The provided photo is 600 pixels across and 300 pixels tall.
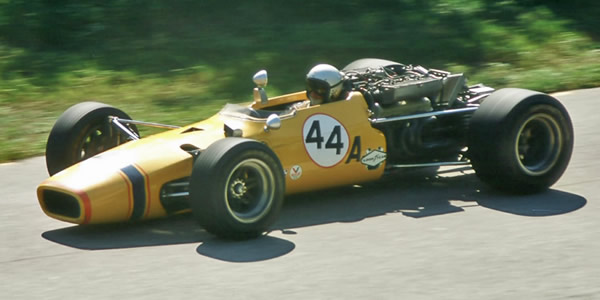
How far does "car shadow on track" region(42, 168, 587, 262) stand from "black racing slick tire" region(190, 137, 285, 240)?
15 centimetres

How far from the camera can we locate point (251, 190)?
7555 mm

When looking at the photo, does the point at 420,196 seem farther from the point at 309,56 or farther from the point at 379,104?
the point at 309,56

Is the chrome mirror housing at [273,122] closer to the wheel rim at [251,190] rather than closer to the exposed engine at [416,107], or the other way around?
the wheel rim at [251,190]

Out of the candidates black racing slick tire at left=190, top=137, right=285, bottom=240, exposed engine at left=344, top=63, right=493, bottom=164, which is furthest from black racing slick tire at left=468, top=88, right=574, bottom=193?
black racing slick tire at left=190, top=137, right=285, bottom=240

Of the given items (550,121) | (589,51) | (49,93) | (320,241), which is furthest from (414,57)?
(320,241)

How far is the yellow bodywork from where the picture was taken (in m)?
7.47

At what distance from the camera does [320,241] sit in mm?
7445

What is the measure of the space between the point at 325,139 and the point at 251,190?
1.08 meters

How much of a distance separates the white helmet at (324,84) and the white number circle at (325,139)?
0.25 m

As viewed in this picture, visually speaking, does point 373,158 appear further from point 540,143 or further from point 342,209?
point 540,143

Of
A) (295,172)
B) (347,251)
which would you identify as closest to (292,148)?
(295,172)

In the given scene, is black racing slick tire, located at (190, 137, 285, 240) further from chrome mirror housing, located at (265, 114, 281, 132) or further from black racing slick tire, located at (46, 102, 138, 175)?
black racing slick tire, located at (46, 102, 138, 175)

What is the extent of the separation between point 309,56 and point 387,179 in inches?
220

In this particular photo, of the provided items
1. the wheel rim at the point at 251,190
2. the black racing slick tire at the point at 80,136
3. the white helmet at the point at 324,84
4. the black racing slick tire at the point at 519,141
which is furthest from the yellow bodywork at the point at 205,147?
the black racing slick tire at the point at 519,141
